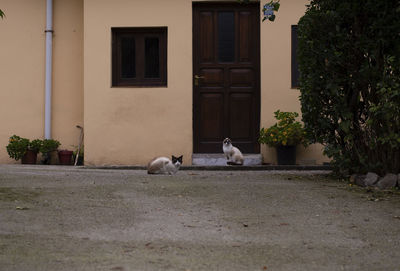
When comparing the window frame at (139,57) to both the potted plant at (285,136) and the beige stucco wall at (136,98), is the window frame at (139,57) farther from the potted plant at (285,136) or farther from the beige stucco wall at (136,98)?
the potted plant at (285,136)

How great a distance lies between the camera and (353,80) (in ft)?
23.9

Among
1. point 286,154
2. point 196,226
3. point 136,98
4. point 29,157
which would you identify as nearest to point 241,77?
point 286,154

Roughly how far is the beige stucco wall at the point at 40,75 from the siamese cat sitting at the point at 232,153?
10.5 ft

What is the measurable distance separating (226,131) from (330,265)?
25.9 ft

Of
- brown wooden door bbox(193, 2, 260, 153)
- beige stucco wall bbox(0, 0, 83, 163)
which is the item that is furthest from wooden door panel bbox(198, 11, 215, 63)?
beige stucco wall bbox(0, 0, 83, 163)

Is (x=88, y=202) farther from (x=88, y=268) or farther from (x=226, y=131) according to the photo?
(x=226, y=131)

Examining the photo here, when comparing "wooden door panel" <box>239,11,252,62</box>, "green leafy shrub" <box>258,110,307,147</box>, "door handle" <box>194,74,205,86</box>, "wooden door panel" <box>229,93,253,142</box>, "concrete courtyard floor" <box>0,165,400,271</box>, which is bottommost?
"concrete courtyard floor" <box>0,165,400,271</box>

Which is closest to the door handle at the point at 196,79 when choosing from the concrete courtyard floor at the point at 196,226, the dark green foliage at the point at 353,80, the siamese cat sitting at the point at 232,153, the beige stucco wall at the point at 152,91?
the beige stucco wall at the point at 152,91

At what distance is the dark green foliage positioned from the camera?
22.6 feet

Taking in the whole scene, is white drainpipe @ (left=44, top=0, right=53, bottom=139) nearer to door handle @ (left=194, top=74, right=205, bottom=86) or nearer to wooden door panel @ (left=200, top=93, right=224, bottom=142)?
door handle @ (left=194, top=74, right=205, bottom=86)

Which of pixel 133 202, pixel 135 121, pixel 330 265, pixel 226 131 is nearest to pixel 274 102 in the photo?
pixel 226 131

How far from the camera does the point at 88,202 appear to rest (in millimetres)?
5742

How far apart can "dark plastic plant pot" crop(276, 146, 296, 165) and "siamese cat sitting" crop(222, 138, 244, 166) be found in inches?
28.4

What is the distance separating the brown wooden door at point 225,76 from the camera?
37.1ft
